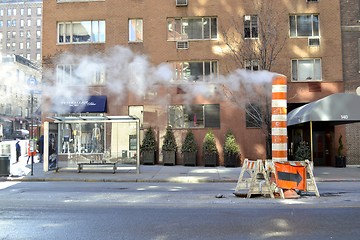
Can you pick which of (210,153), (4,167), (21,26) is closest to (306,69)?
(210,153)

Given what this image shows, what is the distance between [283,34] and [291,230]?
1611cm

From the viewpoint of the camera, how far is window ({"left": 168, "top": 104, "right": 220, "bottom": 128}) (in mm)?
20141

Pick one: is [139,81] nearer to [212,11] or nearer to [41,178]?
[212,11]

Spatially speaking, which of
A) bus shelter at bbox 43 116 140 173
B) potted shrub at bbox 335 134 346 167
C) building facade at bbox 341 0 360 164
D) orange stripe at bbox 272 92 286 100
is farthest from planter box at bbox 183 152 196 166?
orange stripe at bbox 272 92 286 100

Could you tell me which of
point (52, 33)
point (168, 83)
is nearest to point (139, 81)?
point (168, 83)

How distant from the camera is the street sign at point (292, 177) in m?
8.81

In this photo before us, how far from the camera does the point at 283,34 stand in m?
20.0

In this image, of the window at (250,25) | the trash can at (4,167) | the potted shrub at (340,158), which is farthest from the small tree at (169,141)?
the potted shrub at (340,158)

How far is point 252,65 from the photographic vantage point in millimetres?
18203

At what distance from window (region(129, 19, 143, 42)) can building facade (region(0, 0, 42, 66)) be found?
81.1 metres

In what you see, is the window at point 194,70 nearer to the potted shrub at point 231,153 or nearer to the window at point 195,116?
the window at point 195,116

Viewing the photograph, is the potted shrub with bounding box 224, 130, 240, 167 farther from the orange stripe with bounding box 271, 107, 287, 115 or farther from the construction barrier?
the construction barrier

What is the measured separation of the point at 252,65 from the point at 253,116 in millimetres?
2545

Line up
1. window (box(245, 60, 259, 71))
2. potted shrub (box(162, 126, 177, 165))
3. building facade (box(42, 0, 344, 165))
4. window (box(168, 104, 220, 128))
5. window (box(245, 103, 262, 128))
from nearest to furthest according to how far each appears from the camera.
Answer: window (box(245, 103, 262, 128)), window (box(245, 60, 259, 71)), potted shrub (box(162, 126, 177, 165)), building facade (box(42, 0, 344, 165)), window (box(168, 104, 220, 128))
